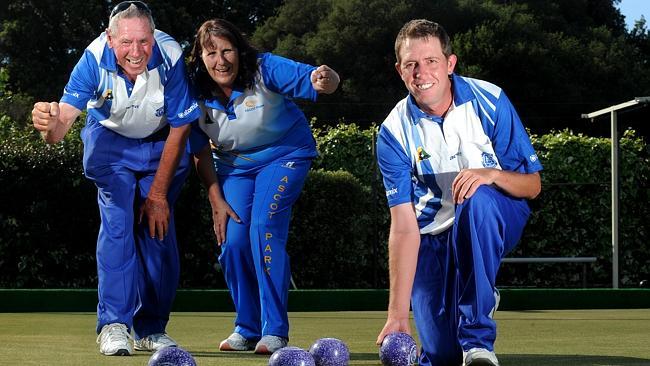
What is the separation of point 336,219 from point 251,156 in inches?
268

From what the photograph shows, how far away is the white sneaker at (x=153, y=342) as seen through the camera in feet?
17.4

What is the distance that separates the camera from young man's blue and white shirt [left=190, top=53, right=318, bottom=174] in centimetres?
538

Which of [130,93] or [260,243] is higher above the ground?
[130,93]

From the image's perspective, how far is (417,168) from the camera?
4.46 metres

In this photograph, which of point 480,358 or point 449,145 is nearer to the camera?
point 480,358

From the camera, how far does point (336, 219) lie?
12227 millimetres

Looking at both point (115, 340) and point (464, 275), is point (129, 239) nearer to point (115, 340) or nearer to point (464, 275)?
point (115, 340)

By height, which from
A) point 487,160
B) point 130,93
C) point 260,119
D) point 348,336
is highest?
point 130,93

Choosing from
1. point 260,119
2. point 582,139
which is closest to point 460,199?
point 260,119

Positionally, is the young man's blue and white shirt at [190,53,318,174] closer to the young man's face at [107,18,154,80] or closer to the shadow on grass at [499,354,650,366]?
the young man's face at [107,18,154,80]

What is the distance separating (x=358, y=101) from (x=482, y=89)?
2789 centimetres

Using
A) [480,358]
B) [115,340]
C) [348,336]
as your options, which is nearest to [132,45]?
[115,340]

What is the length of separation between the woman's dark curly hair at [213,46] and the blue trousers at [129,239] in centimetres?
29

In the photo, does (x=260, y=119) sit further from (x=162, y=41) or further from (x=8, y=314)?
(x=8, y=314)
